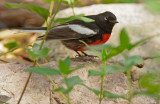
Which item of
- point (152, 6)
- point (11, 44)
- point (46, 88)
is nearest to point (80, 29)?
point (46, 88)

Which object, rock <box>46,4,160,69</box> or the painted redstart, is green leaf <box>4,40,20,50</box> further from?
the painted redstart

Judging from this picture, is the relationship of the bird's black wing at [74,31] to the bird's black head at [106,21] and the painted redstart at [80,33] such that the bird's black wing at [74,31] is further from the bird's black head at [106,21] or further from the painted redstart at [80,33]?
the bird's black head at [106,21]

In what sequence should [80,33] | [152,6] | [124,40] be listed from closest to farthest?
[152,6] → [124,40] → [80,33]

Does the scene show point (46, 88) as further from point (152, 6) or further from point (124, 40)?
point (152, 6)

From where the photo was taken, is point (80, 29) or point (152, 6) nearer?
point (152, 6)

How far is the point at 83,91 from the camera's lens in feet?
9.34

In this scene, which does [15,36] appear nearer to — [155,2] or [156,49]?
[156,49]

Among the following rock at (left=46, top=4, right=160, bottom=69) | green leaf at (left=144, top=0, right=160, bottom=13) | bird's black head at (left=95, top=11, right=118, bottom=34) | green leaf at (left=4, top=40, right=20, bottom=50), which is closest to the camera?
green leaf at (left=144, top=0, right=160, bottom=13)

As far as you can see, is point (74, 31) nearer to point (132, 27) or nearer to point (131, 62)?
point (132, 27)

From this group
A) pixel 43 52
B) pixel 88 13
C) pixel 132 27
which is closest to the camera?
pixel 43 52

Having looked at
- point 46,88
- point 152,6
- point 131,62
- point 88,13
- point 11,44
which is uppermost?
point 152,6

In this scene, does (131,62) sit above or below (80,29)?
above

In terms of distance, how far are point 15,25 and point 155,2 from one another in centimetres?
635

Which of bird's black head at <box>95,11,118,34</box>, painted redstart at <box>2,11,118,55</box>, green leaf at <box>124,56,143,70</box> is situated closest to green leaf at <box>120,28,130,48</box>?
green leaf at <box>124,56,143,70</box>
